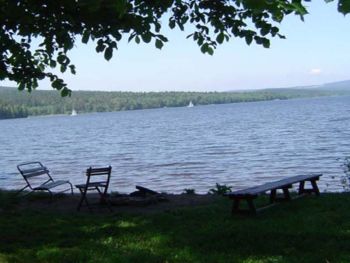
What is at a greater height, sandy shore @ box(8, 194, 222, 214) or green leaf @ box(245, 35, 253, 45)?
green leaf @ box(245, 35, 253, 45)

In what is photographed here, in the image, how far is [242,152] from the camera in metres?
28.5

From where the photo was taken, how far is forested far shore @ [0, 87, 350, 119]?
150875 millimetres

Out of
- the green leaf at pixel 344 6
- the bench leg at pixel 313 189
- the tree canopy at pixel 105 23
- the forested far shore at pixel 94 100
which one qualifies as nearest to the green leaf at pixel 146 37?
the tree canopy at pixel 105 23

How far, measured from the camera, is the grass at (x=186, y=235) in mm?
5875

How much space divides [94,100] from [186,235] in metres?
162

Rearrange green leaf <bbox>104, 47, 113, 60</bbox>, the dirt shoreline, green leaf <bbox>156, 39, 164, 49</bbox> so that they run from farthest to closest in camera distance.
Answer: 1. the dirt shoreline
2. green leaf <bbox>104, 47, 113, 60</bbox>
3. green leaf <bbox>156, 39, 164, 49</bbox>

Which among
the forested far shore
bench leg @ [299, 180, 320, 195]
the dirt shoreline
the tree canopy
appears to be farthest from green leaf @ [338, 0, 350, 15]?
the forested far shore

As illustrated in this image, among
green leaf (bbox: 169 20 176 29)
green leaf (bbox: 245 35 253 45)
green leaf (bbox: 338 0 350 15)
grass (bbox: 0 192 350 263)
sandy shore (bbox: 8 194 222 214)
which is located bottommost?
sandy shore (bbox: 8 194 222 214)

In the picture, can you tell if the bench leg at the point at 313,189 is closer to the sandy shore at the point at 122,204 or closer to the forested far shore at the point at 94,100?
the sandy shore at the point at 122,204

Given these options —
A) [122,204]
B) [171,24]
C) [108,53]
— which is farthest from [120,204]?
[108,53]

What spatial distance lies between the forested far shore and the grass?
135m

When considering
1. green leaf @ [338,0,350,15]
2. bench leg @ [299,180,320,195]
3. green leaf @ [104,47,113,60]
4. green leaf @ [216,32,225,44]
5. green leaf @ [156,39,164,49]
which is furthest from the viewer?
bench leg @ [299,180,320,195]

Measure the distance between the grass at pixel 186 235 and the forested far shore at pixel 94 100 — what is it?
135 m

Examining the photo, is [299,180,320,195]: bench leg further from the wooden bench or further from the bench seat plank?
the bench seat plank
